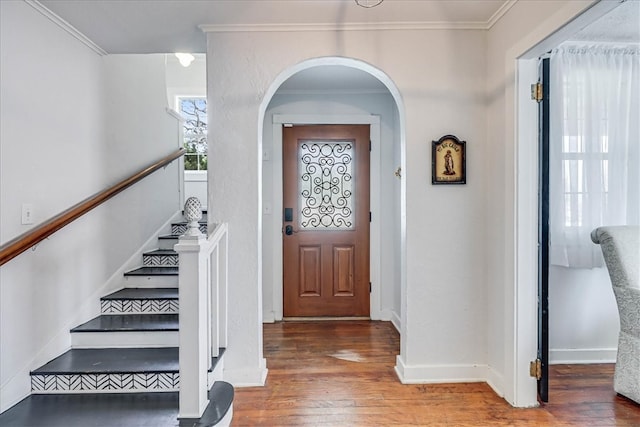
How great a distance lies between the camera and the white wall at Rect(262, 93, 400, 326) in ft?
12.8

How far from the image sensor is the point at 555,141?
265cm

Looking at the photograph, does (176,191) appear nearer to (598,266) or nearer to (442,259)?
(442,259)

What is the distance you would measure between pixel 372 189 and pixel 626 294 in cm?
221

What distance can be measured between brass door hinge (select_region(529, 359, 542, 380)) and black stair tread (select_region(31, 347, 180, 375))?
1.97 m

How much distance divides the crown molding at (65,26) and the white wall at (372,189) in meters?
1.54

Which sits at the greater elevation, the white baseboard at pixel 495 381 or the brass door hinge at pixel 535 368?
the brass door hinge at pixel 535 368

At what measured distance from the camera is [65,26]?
8.14ft

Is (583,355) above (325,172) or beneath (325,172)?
beneath

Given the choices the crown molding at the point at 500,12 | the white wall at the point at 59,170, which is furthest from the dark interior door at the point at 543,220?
the white wall at the point at 59,170

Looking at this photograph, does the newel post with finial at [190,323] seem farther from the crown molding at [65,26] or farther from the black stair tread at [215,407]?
the crown molding at [65,26]

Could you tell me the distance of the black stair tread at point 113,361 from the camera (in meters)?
2.15

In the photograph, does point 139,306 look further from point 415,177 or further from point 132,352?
point 415,177

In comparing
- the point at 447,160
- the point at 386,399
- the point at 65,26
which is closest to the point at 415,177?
the point at 447,160

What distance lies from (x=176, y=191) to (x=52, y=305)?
197cm
